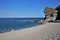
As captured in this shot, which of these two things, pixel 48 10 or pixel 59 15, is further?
pixel 48 10

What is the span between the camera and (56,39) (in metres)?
6.54

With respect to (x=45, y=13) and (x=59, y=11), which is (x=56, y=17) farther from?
(x=45, y=13)

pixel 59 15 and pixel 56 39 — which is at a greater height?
pixel 56 39

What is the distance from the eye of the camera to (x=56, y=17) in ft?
137

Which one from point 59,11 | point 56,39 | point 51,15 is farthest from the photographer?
point 51,15

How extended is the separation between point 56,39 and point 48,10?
141ft

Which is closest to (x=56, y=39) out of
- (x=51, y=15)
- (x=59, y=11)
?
(x=59, y=11)

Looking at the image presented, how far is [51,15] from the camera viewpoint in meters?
47.7

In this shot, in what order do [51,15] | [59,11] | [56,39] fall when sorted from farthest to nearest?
1. [51,15]
2. [59,11]
3. [56,39]

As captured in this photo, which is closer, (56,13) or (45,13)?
(56,13)

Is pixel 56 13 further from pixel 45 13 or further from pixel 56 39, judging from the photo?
pixel 56 39

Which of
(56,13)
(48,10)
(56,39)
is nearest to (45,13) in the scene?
(48,10)

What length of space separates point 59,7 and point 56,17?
3.65 metres

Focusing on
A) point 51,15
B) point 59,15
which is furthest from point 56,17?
point 51,15
